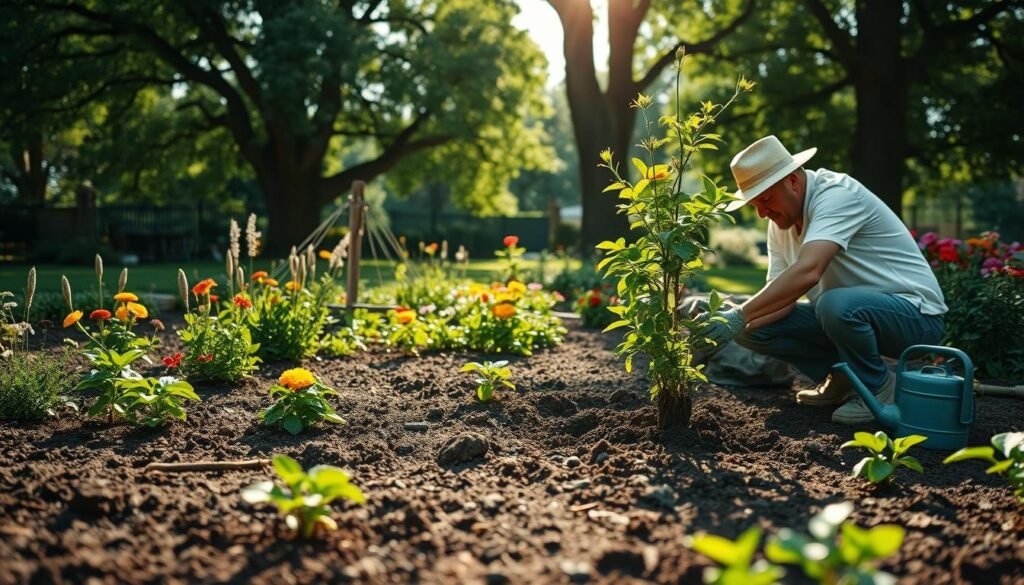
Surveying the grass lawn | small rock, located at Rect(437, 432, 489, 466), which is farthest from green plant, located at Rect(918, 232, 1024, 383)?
the grass lawn

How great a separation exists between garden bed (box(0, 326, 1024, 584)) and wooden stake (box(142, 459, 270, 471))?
0.14ft

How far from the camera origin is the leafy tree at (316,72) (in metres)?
16.0

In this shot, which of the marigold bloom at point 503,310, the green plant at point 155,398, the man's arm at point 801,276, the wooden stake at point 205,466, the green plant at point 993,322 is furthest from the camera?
the marigold bloom at point 503,310

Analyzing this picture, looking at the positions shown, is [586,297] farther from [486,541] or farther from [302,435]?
[486,541]

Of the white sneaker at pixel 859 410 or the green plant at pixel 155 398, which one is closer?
the green plant at pixel 155 398

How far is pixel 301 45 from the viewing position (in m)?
15.4

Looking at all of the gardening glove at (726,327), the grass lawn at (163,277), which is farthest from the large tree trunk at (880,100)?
the gardening glove at (726,327)

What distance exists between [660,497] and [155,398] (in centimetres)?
205

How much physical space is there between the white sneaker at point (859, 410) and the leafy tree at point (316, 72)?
13.5 metres

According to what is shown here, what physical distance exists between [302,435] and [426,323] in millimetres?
2726

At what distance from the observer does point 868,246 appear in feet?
12.8

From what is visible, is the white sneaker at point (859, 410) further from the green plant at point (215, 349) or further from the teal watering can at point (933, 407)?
the green plant at point (215, 349)

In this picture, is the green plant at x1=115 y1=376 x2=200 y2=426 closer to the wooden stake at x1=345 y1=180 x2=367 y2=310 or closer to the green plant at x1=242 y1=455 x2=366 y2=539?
the green plant at x1=242 y1=455 x2=366 y2=539

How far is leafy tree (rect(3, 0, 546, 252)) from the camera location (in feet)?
52.3
